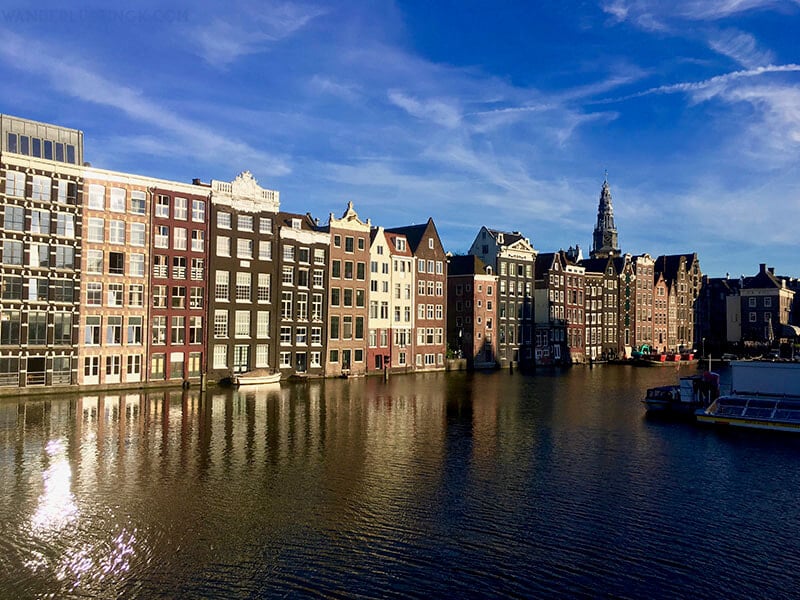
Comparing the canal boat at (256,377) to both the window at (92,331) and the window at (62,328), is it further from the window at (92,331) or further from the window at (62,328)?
the window at (62,328)

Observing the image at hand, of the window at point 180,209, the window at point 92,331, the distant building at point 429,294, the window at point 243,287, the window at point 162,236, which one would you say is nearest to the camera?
the window at point 92,331

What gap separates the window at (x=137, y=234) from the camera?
77250 millimetres

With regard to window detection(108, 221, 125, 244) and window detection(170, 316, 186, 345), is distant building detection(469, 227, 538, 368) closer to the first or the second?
window detection(170, 316, 186, 345)

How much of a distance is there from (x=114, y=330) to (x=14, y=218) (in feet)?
48.0

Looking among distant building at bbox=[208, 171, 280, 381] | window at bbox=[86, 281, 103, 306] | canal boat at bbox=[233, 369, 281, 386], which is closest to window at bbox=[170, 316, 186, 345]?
distant building at bbox=[208, 171, 280, 381]

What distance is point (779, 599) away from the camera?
22.9 m

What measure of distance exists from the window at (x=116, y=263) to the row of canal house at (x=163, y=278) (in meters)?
0.14

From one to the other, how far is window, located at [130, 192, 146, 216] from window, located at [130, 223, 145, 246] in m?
1.40

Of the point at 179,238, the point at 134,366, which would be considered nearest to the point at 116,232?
the point at 179,238

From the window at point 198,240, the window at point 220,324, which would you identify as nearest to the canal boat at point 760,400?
the window at point 220,324

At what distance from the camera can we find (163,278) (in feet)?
261

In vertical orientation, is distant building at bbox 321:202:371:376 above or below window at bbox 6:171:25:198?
below

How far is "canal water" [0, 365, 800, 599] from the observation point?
24156 millimetres

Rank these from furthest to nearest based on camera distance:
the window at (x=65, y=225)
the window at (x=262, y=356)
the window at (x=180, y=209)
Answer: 1. the window at (x=262, y=356)
2. the window at (x=180, y=209)
3. the window at (x=65, y=225)
